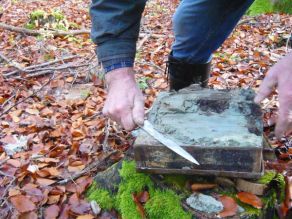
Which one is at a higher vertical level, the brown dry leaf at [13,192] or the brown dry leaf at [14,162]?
the brown dry leaf at [13,192]

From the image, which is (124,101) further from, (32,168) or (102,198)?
(32,168)

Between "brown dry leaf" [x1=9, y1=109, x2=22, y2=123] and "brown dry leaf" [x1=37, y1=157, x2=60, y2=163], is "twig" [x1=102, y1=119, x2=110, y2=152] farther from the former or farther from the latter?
"brown dry leaf" [x1=9, y1=109, x2=22, y2=123]

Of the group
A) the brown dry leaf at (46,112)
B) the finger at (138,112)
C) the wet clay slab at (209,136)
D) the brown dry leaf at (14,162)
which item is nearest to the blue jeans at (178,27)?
the finger at (138,112)

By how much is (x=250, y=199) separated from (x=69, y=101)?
1.71m

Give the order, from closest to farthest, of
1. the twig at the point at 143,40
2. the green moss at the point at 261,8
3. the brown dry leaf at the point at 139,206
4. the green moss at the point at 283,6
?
the brown dry leaf at the point at 139,206 < the twig at the point at 143,40 < the green moss at the point at 283,6 < the green moss at the point at 261,8

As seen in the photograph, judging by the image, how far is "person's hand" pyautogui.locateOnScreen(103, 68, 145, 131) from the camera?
56.6 inches

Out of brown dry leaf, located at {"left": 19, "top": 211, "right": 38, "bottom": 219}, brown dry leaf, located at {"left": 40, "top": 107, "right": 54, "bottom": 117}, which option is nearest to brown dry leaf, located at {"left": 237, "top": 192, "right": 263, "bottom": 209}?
brown dry leaf, located at {"left": 19, "top": 211, "right": 38, "bottom": 219}

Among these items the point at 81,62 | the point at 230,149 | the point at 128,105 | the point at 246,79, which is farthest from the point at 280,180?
the point at 81,62

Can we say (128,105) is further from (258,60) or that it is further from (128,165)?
(258,60)

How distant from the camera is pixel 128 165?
5.40 feet

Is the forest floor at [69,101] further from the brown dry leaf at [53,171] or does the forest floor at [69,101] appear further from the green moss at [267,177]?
the green moss at [267,177]

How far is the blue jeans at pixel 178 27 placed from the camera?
1.61m

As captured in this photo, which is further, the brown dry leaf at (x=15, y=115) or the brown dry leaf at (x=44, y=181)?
the brown dry leaf at (x=15, y=115)

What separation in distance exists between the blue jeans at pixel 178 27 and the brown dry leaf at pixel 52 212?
674 mm
